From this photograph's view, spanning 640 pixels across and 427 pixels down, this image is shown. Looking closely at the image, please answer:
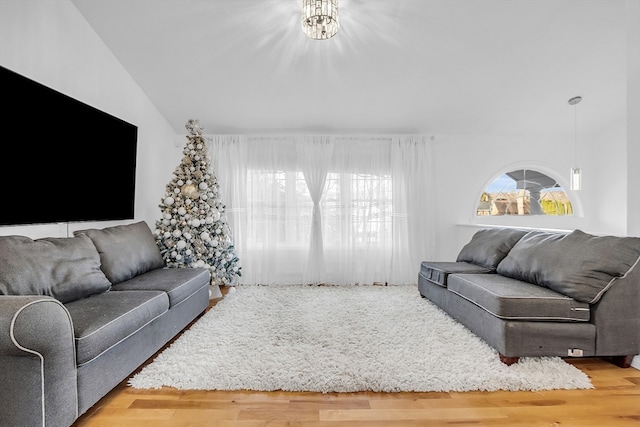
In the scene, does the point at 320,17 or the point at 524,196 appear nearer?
the point at 320,17

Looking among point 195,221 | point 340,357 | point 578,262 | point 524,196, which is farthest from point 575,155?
point 195,221

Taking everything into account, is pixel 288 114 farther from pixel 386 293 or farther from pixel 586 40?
pixel 586 40

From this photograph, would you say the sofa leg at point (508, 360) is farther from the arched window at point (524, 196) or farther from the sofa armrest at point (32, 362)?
the arched window at point (524, 196)

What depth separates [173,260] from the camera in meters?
3.62

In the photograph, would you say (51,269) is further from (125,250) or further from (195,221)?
(195,221)

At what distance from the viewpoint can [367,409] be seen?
69.4 inches

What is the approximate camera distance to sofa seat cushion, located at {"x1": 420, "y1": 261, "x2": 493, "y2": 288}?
3193 millimetres

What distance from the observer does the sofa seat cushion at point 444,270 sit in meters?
3.19

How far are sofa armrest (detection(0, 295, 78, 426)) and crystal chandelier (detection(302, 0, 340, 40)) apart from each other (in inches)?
97.1

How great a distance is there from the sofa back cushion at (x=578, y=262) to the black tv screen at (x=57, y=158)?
381cm

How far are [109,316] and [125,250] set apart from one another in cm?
123

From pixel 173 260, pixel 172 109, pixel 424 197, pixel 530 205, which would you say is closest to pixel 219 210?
pixel 173 260

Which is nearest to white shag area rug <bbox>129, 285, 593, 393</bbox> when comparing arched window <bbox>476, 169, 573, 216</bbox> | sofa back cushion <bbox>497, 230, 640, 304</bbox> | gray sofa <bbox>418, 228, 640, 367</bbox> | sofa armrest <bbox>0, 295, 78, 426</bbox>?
gray sofa <bbox>418, 228, 640, 367</bbox>

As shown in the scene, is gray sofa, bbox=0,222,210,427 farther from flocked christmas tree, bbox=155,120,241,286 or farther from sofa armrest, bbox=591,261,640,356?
sofa armrest, bbox=591,261,640,356
